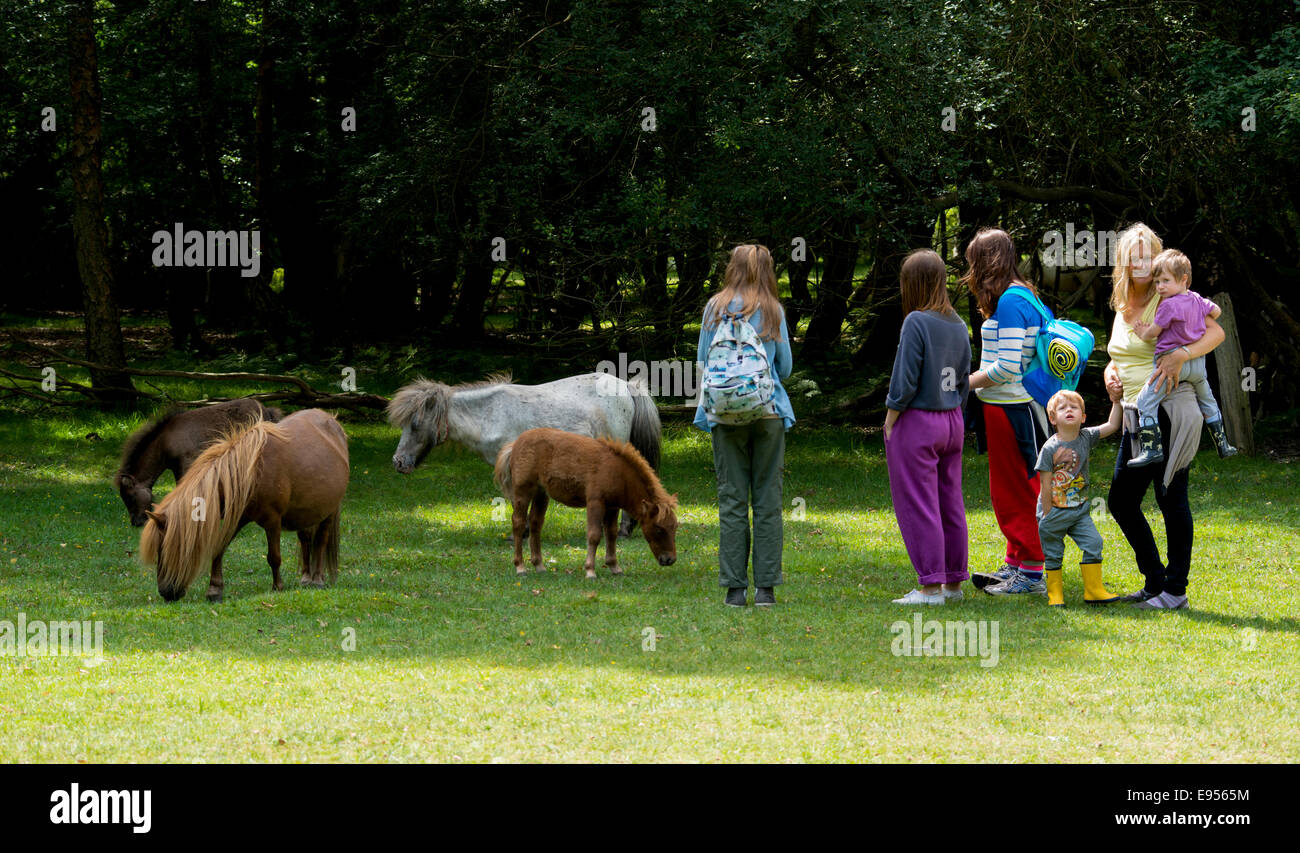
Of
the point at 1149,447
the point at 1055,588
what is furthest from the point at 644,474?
the point at 1149,447

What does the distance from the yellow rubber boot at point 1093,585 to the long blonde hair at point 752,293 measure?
264 cm

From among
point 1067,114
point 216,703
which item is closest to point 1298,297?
point 1067,114

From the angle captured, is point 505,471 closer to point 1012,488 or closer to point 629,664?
point 629,664

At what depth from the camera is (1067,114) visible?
52.6 feet

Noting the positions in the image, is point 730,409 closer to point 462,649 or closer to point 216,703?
point 462,649

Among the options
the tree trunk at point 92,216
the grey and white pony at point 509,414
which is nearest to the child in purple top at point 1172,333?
the grey and white pony at point 509,414

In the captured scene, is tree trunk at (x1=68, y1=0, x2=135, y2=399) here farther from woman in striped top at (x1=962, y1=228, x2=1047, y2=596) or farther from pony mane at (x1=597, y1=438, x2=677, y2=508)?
woman in striped top at (x1=962, y1=228, x2=1047, y2=596)

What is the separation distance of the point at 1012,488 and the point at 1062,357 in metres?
0.97

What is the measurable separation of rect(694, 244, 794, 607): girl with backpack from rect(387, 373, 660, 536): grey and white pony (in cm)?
454

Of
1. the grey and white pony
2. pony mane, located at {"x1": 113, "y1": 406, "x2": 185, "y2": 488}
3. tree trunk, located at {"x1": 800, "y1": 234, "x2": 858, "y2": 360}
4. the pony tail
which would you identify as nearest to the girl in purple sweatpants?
the pony tail

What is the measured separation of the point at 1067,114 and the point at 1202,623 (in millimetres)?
9551

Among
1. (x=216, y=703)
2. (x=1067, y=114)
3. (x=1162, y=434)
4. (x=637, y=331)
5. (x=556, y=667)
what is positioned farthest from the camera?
(x=637, y=331)

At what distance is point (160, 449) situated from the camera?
11.8m

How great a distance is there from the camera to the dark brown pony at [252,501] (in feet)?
28.4
